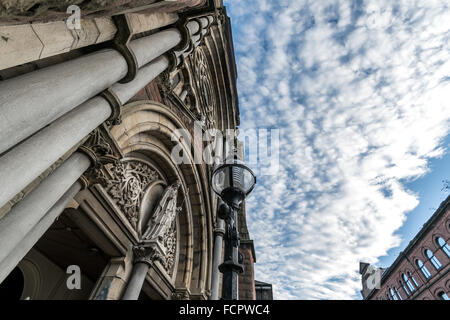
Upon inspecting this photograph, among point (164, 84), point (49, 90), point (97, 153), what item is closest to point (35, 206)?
point (97, 153)

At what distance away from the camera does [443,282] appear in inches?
840

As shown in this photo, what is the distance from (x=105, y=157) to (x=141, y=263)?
2.72 metres

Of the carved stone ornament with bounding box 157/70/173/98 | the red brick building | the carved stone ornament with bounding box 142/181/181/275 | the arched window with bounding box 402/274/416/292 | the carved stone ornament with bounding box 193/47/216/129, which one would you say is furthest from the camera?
the arched window with bounding box 402/274/416/292

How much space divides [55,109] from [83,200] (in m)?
2.36

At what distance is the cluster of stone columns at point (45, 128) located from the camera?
170 centimetres

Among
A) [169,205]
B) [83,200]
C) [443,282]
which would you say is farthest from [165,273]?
[443,282]

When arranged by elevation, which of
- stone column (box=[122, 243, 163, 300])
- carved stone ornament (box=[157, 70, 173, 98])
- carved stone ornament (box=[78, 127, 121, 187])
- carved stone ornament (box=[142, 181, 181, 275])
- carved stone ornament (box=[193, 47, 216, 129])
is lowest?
stone column (box=[122, 243, 163, 300])

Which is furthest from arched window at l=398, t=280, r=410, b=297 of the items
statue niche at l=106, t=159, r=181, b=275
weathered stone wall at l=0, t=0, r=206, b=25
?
weathered stone wall at l=0, t=0, r=206, b=25

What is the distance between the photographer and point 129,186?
521cm

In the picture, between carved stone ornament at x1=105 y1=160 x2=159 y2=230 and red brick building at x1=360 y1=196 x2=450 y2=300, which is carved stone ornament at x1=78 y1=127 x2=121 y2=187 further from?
red brick building at x1=360 y1=196 x2=450 y2=300

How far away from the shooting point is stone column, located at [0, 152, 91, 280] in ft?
7.29

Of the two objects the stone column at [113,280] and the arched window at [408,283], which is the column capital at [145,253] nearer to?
the stone column at [113,280]

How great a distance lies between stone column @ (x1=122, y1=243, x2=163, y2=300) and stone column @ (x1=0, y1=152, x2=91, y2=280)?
2572 millimetres
